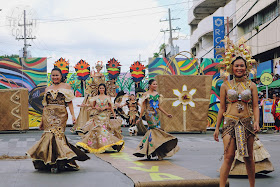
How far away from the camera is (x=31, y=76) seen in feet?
82.1

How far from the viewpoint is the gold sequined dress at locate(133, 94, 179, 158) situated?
1045 cm

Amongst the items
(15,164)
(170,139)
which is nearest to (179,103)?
(170,139)

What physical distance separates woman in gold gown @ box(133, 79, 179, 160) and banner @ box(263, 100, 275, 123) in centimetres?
1197

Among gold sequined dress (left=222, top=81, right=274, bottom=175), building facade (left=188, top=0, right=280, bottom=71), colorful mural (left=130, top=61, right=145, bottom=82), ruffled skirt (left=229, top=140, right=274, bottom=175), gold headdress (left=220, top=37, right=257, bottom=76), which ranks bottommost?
ruffled skirt (left=229, top=140, right=274, bottom=175)

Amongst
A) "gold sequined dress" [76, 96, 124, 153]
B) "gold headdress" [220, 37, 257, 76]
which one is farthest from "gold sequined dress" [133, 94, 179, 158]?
"gold headdress" [220, 37, 257, 76]

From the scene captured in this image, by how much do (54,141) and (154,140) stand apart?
272 cm

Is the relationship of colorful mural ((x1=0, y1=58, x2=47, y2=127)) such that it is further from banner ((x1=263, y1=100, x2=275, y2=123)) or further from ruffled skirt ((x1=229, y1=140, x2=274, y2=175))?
ruffled skirt ((x1=229, y1=140, x2=274, y2=175))

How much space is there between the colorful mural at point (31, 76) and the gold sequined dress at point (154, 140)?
14854mm

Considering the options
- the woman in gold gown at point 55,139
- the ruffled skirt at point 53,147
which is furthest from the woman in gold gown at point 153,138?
the ruffled skirt at point 53,147

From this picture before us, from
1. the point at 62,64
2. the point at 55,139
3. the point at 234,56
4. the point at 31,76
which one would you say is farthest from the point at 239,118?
the point at 31,76

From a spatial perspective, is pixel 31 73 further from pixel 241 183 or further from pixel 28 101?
pixel 241 183

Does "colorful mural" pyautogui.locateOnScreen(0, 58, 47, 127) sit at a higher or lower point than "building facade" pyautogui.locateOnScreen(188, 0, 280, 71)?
lower

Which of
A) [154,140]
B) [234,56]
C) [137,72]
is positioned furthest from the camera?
[137,72]

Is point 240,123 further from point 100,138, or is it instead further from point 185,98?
point 185,98
